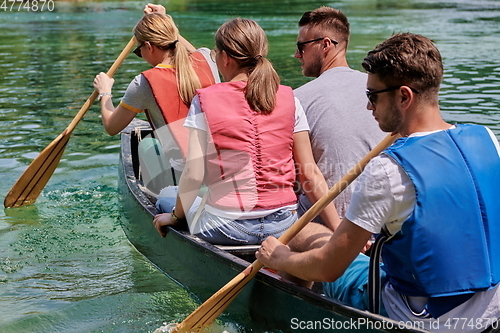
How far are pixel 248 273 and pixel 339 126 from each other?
35.1 inches

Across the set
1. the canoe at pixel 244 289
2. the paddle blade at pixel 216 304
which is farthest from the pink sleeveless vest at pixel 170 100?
the paddle blade at pixel 216 304

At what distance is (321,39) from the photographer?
12.1ft

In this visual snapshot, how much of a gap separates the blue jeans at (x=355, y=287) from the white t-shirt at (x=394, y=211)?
0.26 meters

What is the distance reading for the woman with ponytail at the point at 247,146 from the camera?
10.2 ft

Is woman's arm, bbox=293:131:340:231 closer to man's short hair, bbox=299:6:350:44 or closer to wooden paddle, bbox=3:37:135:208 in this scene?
man's short hair, bbox=299:6:350:44

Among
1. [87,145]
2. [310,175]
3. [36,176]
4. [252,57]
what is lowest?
[87,145]

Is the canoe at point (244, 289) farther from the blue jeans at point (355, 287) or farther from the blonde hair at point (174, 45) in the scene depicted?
the blonde hair at point (174, 45)

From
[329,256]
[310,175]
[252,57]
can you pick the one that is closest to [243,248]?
[310,175]

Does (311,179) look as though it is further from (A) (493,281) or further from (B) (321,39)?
(A) (493,281)

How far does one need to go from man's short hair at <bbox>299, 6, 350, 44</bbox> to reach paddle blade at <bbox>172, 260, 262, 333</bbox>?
58.2 inches

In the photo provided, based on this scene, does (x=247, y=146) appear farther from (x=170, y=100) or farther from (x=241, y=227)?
(x=170, y=100)

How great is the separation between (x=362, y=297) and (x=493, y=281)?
52cm

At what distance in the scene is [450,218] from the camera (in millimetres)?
2209

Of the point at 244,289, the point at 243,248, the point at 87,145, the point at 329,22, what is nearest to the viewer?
the point at 244,289
